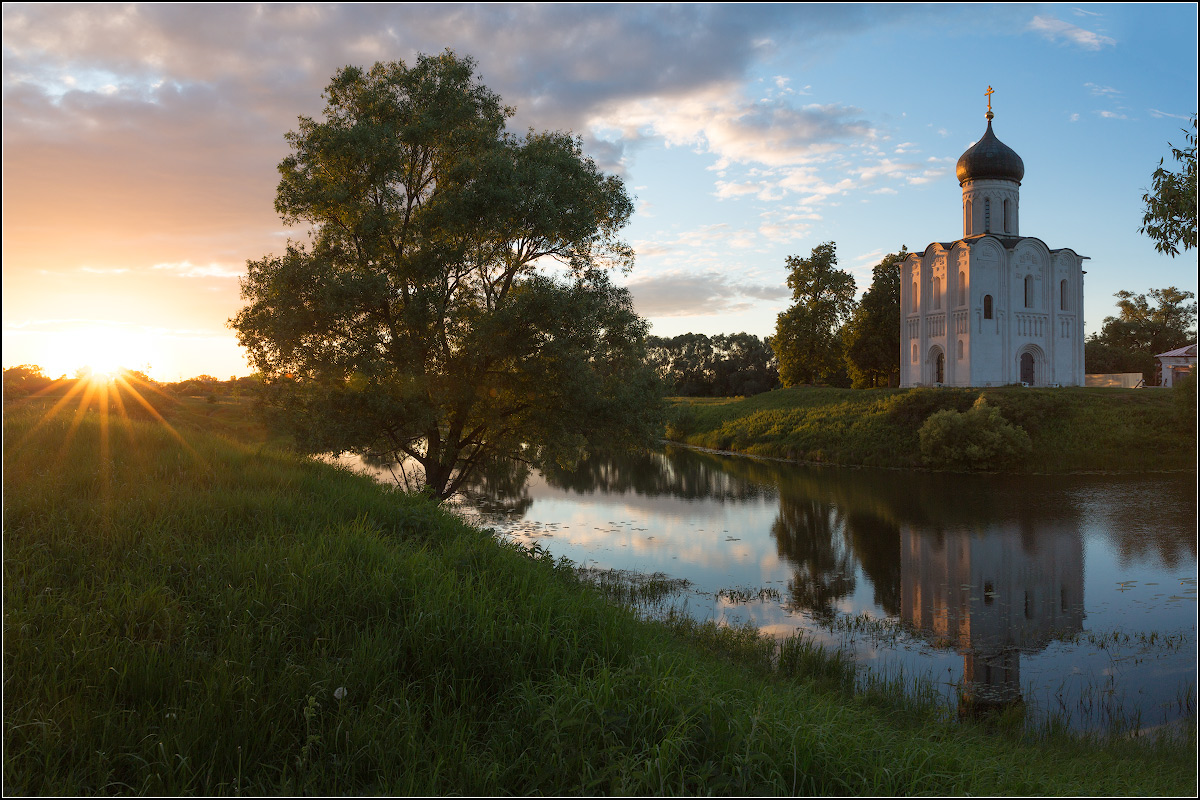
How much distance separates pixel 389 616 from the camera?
5547 mm

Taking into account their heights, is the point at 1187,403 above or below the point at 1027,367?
below

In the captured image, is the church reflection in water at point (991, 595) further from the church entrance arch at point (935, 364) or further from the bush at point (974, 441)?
the church entrance arch at point (935, 364)

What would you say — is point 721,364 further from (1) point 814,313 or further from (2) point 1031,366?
(2) point 1031,366

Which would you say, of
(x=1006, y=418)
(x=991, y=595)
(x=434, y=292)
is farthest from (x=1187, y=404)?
(x=434, y=292)

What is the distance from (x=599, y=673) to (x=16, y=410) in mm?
11228

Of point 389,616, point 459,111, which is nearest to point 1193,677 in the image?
point 389,616

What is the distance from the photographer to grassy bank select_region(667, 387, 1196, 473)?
32.4m

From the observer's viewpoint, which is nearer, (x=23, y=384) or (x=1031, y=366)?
(x=23, y=384)

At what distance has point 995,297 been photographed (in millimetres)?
48312

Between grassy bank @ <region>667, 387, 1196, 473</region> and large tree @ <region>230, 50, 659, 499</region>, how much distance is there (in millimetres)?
25864

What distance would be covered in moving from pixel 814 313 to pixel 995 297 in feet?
41.5

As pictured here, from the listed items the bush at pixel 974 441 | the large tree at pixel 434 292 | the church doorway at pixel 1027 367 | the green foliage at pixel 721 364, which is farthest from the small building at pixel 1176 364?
the large tree at pixel 434 292

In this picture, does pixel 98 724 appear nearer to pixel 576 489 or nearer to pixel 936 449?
pixel 576 489

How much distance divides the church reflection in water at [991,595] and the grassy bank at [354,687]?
3256 mm
